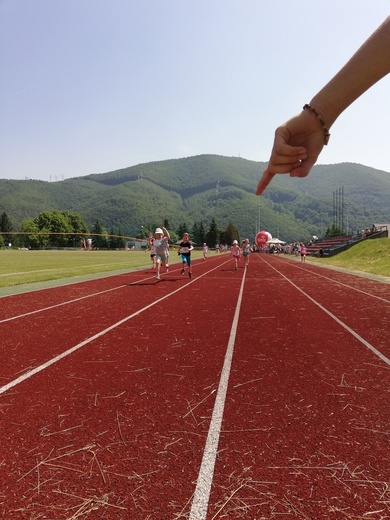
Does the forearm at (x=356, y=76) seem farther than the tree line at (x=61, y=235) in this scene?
No

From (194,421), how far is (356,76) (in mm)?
2923

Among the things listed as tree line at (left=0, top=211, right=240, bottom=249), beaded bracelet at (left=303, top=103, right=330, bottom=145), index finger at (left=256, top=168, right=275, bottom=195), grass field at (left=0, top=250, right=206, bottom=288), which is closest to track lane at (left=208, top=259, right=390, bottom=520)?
index finger at (left=256, top=168, right=275, bottom=195)

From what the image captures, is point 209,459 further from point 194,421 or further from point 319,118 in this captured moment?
point 319,118

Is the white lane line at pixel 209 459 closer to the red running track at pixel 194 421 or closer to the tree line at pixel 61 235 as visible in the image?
the red running track at pixel 194 421

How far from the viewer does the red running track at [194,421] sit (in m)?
2.33

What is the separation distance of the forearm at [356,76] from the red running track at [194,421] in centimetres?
229

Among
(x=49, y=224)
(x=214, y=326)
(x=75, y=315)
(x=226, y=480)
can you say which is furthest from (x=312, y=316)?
(x=49, y=224)

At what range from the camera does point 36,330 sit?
7090mm

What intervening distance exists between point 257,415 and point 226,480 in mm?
1083

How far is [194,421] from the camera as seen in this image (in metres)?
3.42

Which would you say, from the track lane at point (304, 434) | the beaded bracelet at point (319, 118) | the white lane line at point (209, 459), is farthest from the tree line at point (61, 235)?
the beaded bracelet at point (319, 118)

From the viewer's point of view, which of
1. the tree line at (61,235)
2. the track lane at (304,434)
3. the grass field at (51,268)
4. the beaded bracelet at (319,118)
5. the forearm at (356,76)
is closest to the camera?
the forearm at (356,76)

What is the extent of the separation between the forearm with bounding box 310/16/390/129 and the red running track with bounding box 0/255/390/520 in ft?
7.53

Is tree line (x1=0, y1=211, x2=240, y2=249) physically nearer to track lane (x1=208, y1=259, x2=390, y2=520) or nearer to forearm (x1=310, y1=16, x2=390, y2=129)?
track lane (x1=208, y1=259, x2=390, y2=520)
